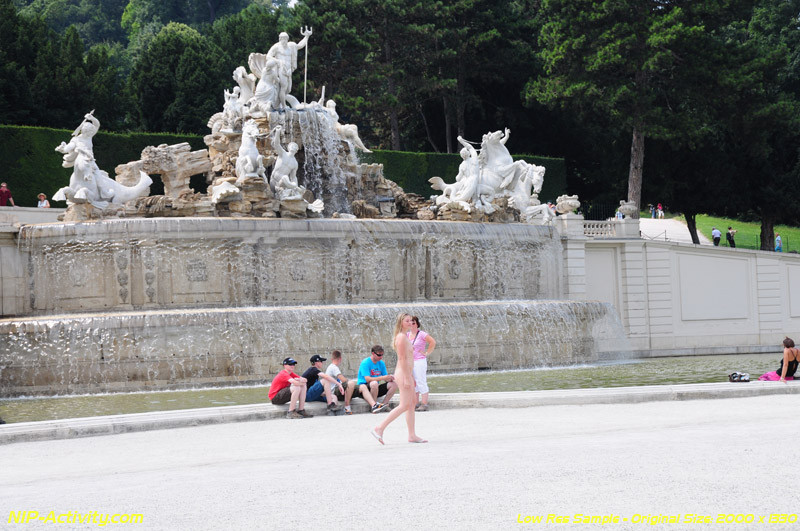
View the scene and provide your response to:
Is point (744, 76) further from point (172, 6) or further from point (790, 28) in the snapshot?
point (172, 6)

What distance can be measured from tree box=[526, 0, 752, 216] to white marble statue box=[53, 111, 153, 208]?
19892 mm

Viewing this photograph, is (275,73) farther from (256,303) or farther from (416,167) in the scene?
(416,167)

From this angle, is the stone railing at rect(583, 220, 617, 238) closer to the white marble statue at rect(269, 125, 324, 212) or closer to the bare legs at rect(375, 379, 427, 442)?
the white marble statue at rect(269, 125, 324, 212)

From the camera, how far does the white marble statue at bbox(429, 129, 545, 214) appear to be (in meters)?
26.4

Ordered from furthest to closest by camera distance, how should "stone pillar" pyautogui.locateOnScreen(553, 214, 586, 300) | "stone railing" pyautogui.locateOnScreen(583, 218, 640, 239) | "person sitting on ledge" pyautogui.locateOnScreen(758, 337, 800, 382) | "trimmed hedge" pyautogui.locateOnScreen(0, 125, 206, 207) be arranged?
"stone railing" pyautogui.locateOnScreen(583, 218, 640, 239), "trimmed hedge" pyautogui.locateOnScreen(0, 125, 206, 207), "stone pillar" pyautogui.locateOnScreen(553, 214, 586, 300), "person sitting on ledge" pyautogui.locateOnScreen(758, 337, 800, 382)

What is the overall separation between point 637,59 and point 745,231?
20.1 meters

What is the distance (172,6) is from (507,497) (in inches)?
2863

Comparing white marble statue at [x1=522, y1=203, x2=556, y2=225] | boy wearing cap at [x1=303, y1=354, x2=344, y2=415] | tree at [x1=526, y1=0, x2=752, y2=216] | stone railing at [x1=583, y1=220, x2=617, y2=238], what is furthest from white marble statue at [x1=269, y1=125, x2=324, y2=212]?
tree at [x1=526, y1=0, x2=752, y2=216]

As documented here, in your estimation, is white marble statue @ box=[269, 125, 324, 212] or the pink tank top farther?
white marble statue @ box=[269, 125, 324, 212]

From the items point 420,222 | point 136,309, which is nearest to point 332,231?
point 420,222

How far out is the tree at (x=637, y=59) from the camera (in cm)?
3600

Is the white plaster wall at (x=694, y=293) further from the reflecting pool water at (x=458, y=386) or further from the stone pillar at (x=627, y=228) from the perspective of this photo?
the reflecting pool water at (x=458, y=386)

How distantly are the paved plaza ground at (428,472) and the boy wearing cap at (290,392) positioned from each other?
0.55 m

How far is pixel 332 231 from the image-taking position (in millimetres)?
21438
